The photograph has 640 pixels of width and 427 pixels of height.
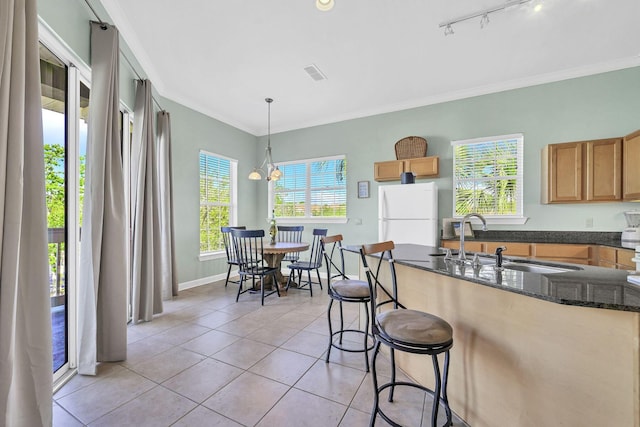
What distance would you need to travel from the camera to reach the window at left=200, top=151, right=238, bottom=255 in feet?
16.0

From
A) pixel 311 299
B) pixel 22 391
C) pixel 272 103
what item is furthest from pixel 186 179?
pixel 22 391

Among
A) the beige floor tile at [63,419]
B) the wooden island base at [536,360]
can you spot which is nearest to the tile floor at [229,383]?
the beige floor tile at [63,419]

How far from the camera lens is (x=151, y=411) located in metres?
1.64

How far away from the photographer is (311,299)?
3.93 metres

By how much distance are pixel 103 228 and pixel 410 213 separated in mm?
3598

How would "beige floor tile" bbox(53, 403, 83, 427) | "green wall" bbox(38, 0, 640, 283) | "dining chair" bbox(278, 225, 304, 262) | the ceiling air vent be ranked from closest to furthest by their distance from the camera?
"beige floor tile" bbox(53, 403, 83, 427) → "green wall" bbox(38, 0, 640, 283) → the ceiling air vent → "dining chair" bbox(278, 225, 304, 262)

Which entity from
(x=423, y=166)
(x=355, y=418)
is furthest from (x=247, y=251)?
(x=423, y=166)

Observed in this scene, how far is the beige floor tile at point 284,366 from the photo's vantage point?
6.59 feet

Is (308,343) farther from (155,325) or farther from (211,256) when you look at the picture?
(211,256)

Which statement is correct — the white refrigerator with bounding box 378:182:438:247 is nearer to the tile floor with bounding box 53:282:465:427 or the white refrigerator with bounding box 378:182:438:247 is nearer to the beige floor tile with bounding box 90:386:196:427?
the tile floor with bounding box 53:282:465:427

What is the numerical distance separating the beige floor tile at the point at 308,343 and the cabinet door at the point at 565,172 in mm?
3459

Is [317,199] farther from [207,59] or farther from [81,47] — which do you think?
[81,47]

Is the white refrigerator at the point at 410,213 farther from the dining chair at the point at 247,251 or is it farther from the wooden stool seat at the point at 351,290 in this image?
the wooden stool seat at the point at 351,290

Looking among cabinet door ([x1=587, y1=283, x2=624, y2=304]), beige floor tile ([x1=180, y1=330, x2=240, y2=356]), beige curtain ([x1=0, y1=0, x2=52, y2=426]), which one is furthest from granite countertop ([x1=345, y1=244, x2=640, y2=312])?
beige curtain ([x1=0, y1=0, x2=52, y2=426])
